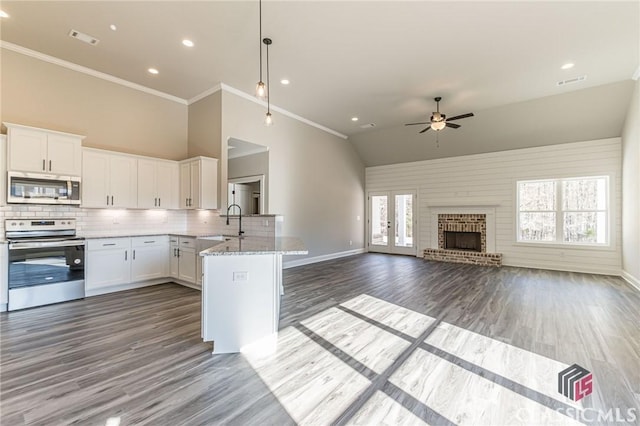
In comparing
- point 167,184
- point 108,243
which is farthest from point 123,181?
point 108,243

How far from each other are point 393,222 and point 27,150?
8439 mm

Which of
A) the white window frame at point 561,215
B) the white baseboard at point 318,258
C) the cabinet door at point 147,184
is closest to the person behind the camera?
the cabinet door at point 147,184

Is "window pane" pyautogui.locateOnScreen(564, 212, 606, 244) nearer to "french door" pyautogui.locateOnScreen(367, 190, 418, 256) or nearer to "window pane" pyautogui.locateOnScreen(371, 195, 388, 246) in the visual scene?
"french door" pyautogui.locateOnScreen(367, 190, 418, 256)

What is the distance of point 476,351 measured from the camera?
2.60 meters

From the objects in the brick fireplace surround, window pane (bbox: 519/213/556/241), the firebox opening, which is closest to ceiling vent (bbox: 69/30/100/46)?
the brick fireplace surround

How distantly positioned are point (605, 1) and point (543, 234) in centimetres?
526

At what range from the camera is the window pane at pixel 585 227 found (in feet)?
Result: 20.2

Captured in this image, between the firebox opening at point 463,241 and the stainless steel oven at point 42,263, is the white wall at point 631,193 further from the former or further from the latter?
the stainless steel oven at point 42,263

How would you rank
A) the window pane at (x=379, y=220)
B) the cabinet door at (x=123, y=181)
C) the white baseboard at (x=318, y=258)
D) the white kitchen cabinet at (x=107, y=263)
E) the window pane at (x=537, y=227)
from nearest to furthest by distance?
the white kitchen cabinet at (x=107, y=263)
the cabinet door at (x=123, y=181)
the white baseboard at (x=318, y=258)
the window pane at (x=537, y=227)
the window pane at (x=379, y=220)

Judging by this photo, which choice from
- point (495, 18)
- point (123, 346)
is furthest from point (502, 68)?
point (123, 346)

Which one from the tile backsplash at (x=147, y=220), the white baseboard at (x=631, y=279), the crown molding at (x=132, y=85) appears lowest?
the white baseboard at (x=631, y=279)

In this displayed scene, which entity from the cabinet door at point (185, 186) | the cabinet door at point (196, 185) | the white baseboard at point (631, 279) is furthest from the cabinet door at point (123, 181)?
the white baseboard at point (631, 279)

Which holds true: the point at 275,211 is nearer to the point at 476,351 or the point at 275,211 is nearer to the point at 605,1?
the point at 476,351

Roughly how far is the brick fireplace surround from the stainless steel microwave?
8.02 m
